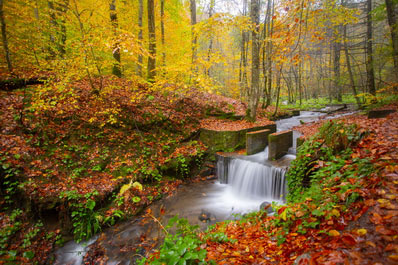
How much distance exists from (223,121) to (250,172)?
4.15 m

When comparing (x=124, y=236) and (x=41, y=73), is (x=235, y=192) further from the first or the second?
(x=41, y=73)

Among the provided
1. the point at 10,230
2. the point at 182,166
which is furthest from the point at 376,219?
the point at 10,230

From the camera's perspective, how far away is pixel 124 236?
16.9 ft

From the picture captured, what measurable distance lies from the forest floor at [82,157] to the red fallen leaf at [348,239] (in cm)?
404

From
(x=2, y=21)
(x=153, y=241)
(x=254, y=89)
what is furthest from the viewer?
(x=254, y=89)

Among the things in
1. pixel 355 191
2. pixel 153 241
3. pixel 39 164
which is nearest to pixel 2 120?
pixel 39 164

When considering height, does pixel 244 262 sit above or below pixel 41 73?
below

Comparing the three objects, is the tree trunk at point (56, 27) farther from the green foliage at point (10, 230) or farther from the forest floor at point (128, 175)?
the green foliage at point (10, 230)

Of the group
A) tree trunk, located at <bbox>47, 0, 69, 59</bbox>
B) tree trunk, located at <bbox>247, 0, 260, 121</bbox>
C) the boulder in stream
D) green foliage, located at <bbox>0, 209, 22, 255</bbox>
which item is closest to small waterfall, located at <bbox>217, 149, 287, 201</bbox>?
the boulder in stream

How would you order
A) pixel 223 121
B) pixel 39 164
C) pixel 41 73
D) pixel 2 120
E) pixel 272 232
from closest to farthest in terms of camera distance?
pixel 272 232 < pixel 39 164 < pixel 2 120 < pixel 41 73 < pixel 223 121

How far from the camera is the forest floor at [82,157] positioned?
4961mm

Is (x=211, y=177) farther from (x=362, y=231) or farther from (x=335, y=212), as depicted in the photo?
(x=362, y=231)

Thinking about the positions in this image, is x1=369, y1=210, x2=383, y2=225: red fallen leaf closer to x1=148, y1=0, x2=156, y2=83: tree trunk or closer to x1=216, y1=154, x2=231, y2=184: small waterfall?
x1=216, y1=154, x2=231, y2=184: small waterfall

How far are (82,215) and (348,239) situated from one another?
637 centimetres
